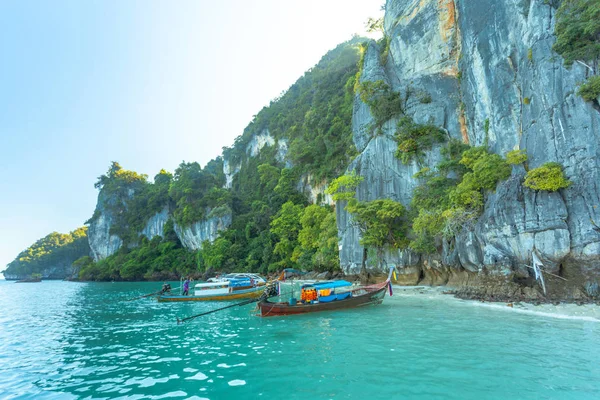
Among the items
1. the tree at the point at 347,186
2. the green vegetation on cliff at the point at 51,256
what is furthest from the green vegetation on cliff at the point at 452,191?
the green vegetation on cliff at the point at 51,256

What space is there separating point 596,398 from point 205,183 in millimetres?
62093

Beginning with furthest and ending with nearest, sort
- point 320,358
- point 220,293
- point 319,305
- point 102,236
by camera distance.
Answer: point 102,236, point 220,293, point 319,305, point 320,358

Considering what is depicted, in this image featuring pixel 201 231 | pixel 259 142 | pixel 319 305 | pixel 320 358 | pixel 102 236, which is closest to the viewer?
pixel 320 358

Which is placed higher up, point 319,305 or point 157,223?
point 157,223

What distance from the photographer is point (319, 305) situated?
15828 mm

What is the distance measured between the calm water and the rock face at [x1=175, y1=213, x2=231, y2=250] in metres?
37.4

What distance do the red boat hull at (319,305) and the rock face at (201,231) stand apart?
124 ft

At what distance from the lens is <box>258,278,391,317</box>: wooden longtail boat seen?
15352 millimetres

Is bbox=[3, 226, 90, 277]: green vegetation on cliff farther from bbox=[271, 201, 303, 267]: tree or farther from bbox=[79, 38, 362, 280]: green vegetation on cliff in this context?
bbox=[271, 201, 303, 267]: tree

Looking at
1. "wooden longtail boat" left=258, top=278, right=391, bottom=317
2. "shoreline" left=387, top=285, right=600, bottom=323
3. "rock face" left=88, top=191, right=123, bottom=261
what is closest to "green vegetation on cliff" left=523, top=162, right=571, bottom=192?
"shoreline" left=387, top=285, right=600, bottom=323

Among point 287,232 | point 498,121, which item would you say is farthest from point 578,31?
point 287,232

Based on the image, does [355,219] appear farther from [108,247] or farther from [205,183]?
[108,247]

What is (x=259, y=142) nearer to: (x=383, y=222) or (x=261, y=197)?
(x=261, y=197)

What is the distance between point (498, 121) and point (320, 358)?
776 inches
